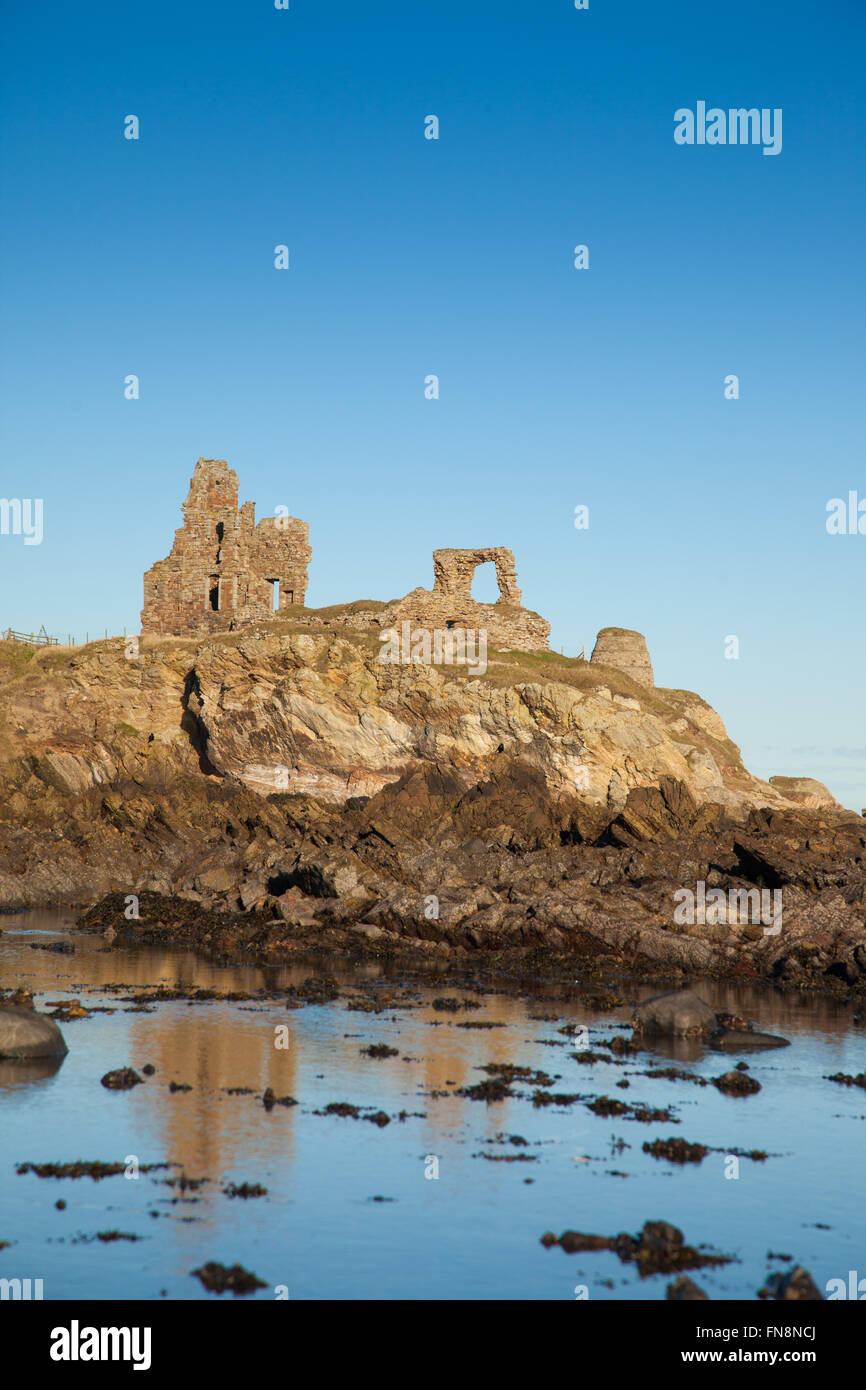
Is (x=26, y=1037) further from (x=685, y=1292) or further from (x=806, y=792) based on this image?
(x=806, y=792)

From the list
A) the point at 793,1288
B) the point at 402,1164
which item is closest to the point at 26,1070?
the point at 402,1164

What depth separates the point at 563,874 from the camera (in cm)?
4522

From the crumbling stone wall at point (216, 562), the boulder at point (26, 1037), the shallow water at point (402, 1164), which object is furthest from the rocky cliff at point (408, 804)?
the boulder at point (26, 1037)

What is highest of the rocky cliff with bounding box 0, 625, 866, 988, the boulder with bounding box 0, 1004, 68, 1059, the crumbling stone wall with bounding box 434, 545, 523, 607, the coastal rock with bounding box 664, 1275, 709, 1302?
the crumbling stone wall with bounding box 434, 545, 523, 607

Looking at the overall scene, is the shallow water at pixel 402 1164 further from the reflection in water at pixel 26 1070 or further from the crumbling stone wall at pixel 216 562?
the crumbling stone wall at pixel 216 562

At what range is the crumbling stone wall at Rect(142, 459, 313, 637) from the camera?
77.1 metres

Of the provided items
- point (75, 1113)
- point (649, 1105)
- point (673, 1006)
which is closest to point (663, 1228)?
point (649, 1105)

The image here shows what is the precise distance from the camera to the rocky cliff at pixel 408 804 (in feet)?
129

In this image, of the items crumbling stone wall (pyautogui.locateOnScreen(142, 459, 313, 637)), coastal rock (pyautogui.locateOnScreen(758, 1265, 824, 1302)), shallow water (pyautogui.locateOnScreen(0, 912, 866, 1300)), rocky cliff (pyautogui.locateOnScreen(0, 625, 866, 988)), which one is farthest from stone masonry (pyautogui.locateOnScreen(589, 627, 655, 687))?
coastal rock (pyautogui.locateOnScreen(758, 1265, 824, 1302))

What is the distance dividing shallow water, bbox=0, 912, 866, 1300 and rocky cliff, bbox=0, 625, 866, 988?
1083cm

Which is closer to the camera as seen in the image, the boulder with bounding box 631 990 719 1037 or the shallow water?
the shallow water

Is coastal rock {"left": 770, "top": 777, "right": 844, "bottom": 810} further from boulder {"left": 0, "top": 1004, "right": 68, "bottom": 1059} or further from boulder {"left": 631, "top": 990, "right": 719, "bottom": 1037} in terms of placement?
boulder {"left": 0, "top": 1004, "right": 68, "bottom": 1059}

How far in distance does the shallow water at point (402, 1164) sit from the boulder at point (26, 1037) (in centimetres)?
50
